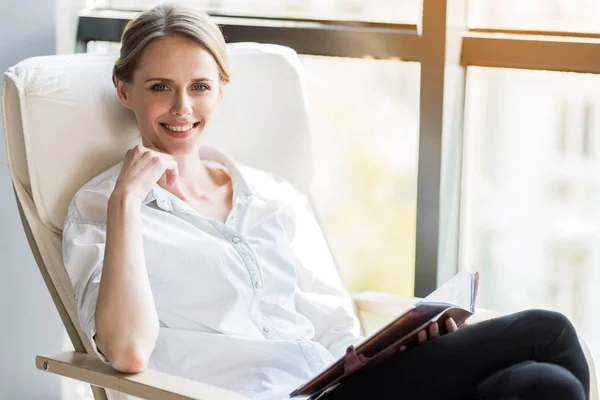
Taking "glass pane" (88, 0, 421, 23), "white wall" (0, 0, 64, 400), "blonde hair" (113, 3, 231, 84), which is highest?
"blonde hair" (113, 3, 231, 84)

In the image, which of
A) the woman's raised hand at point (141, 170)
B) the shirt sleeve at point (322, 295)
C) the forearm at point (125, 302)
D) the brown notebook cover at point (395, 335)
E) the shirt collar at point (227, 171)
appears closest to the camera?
the brown notebook cover at point (395, 335)

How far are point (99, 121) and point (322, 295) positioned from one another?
1.96 ft

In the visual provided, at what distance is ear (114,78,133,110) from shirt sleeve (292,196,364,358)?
0.45 metres

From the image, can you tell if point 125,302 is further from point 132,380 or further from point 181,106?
point 181,106

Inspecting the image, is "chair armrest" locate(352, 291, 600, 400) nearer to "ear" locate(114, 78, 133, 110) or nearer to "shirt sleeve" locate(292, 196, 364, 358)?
"shirt sleeve" locate(292, 196, 364, 358)

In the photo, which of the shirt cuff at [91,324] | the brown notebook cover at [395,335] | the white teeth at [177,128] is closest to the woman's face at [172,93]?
the white teeth at [177,128]

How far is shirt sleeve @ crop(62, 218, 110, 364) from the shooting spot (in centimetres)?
154

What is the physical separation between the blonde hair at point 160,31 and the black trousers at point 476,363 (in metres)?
0.77

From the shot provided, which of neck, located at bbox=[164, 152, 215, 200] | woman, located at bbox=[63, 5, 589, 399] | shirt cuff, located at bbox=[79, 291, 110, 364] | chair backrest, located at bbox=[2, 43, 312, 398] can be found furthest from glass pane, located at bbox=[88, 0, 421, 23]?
shirt cuff, located at bbox=[79, 291, 110, 364]

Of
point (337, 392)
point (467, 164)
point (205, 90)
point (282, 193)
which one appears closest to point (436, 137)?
point (467, 164)

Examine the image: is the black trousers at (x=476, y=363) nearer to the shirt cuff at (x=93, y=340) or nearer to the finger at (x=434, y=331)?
the finger at (x=434, y=331)

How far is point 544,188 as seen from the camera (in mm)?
2221

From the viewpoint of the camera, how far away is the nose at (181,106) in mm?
1754

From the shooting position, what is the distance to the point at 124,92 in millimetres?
1799
